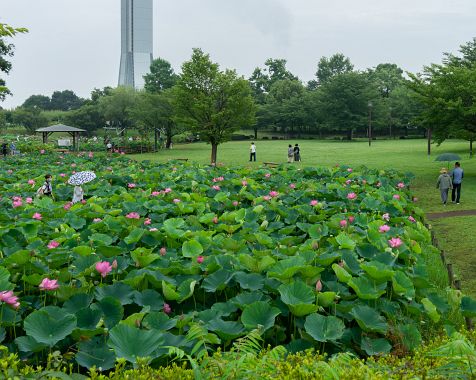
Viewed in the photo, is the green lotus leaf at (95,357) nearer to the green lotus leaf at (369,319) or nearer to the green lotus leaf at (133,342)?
the green lotus leaf at (133,342)

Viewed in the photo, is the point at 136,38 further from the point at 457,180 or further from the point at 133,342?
the point at 133,342

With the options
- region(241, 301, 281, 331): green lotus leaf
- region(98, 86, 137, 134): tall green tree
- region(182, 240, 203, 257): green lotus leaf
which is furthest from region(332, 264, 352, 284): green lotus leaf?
region(98, 86, 137, 134): tall green tree

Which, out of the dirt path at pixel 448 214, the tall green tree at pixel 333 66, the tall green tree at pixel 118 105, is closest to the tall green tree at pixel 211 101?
the dirt path at pixel 448 214

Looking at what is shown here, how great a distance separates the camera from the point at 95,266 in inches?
169

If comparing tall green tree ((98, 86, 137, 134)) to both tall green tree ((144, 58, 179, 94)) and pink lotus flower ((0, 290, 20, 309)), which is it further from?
pink lotus flower ((0, 290, 20, 309))

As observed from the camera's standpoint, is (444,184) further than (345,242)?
Yes

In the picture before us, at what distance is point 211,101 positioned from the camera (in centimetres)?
2839

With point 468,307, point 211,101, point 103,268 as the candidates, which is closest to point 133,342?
point 103,268

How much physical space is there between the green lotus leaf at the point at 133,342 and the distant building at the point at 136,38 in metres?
122

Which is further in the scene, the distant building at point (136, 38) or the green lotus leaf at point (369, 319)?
the distant building at point (136, 38)

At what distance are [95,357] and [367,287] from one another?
7.16 ft

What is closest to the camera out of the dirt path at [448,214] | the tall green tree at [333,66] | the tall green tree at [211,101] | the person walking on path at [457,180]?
the dirt path at [448,214]

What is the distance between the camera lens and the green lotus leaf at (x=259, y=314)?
3.60m

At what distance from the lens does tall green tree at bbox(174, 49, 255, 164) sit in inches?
1117
